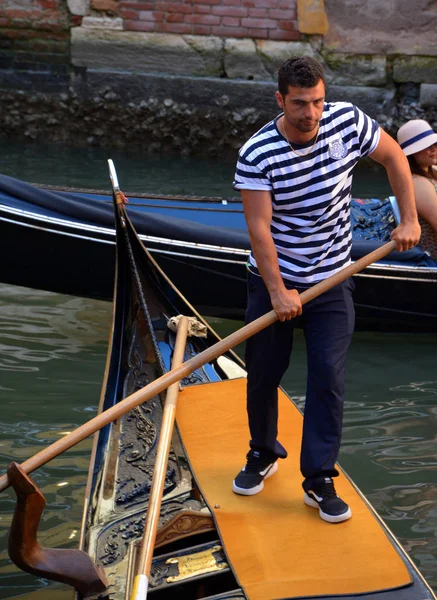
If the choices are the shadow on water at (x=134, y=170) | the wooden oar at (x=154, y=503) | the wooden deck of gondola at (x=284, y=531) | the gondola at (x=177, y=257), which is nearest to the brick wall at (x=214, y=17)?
the shadow on water at (x=134, y=170)

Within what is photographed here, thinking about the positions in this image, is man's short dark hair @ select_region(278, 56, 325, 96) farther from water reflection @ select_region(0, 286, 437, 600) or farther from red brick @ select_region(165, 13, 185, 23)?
red brick @ select_region(165, 13, 185, 23)

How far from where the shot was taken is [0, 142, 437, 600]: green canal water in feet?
7.36

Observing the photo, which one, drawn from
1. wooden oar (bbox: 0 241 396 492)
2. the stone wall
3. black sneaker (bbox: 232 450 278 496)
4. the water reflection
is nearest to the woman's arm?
the water reflection

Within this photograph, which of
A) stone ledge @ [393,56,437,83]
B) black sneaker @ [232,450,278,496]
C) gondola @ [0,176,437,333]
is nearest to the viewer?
black sneaker @ [232,450,278,496]

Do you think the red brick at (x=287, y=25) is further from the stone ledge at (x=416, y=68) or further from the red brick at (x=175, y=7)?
the stone ledge at (x=416, y=68)

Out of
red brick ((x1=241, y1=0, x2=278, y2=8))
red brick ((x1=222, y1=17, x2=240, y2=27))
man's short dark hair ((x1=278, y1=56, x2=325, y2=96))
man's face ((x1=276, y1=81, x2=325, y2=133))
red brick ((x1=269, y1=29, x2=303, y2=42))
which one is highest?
red brick ((x1=241, y1=0, x2=278, y2=8))

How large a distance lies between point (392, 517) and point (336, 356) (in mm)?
666

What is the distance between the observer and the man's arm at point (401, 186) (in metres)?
1.86

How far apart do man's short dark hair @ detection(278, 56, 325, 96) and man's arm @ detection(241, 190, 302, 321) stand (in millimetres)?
208

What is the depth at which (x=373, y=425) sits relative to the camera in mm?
2811

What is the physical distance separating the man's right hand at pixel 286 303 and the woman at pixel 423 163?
1.27 m

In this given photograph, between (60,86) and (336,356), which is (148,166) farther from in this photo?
(336,356)

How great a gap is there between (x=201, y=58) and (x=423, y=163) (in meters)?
3.50

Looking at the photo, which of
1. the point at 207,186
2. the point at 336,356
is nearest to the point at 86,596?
the point at 336,356
